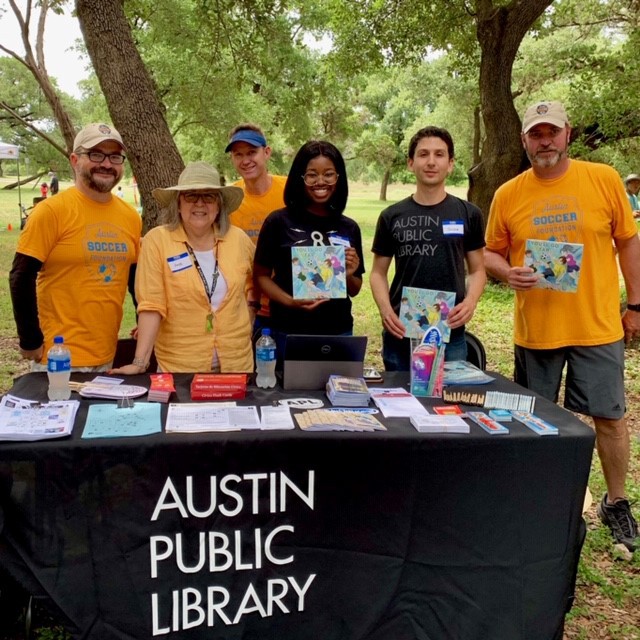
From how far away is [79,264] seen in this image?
3.06 m

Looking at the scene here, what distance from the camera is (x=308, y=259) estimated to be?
2.96 metres

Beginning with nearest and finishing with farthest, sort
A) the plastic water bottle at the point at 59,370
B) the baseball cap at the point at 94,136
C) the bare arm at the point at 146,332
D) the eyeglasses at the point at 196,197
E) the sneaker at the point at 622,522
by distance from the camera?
the plastic water bottle at the point at 59,370 → the bare arm at the point at 146,332 → the eyeglasses at the point at 196,197 → the baseball cap at the point at 94,136 → the sneaker at the point at 622,522

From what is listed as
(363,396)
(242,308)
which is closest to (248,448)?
(363,396)

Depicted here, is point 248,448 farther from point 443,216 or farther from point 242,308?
point 443,216

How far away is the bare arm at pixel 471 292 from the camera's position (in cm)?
312

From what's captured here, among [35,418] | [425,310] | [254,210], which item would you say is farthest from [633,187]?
[35,418]

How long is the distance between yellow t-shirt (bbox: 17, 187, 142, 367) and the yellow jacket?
1.00 ft

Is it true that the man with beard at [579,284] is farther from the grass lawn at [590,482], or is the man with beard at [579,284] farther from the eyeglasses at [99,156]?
the eyeglasses at [99,156]

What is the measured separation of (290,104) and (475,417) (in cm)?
1351

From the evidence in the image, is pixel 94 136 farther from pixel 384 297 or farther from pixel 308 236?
pixel 384 297

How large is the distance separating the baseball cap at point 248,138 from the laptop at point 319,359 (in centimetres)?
170

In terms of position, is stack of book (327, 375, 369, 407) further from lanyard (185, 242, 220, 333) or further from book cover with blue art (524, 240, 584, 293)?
book cover with blue art (524, 240, 584, 293)

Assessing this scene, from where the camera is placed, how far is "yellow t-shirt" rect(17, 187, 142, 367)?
301 cm

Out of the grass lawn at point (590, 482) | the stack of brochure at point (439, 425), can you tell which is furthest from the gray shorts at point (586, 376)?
the stack of brochure at point (439, 425)
